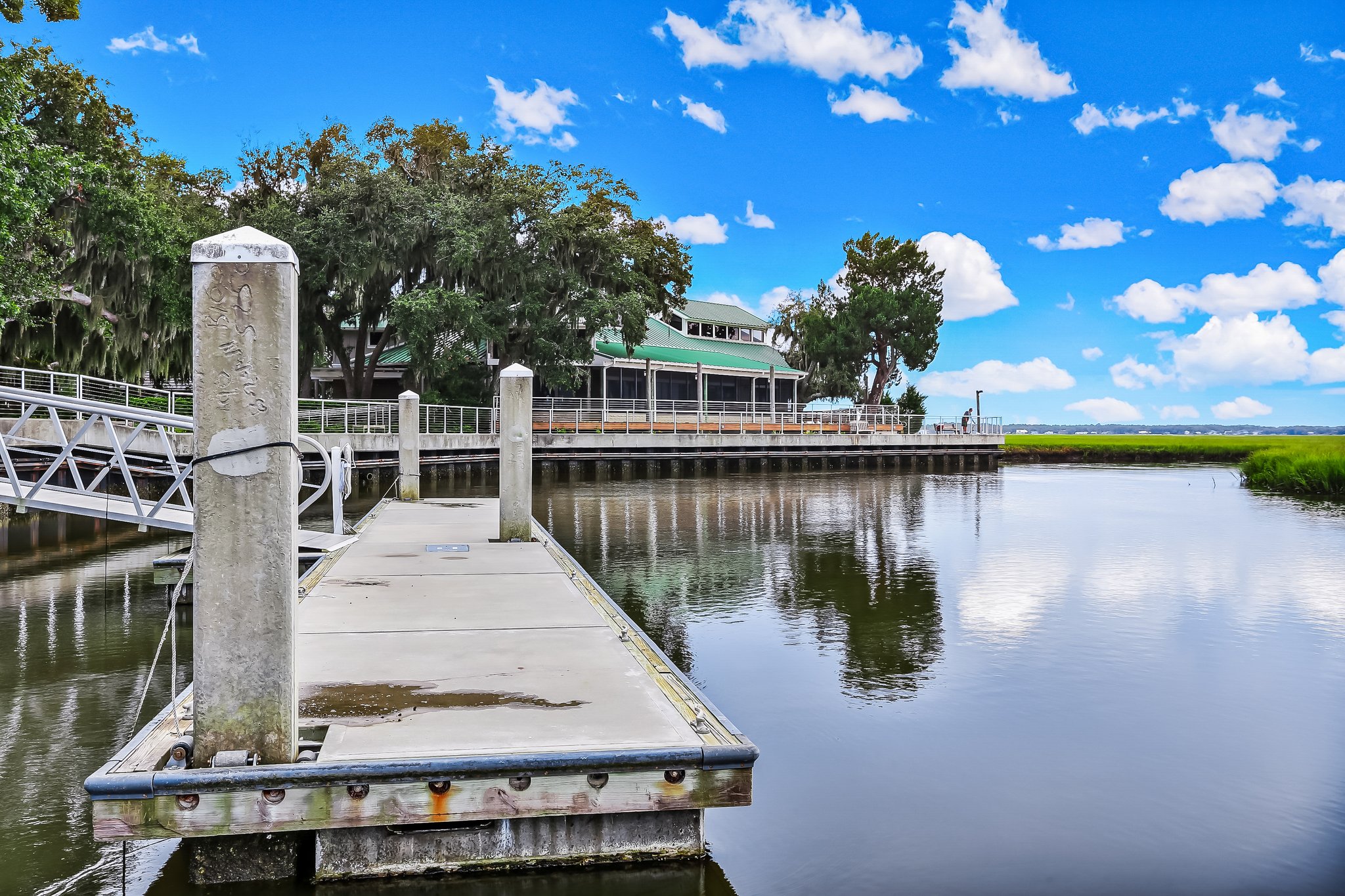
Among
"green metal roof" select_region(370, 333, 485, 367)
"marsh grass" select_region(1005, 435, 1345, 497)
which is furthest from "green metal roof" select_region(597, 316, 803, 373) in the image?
"marsh grass" select_region(1005, 435, 1345, 497)

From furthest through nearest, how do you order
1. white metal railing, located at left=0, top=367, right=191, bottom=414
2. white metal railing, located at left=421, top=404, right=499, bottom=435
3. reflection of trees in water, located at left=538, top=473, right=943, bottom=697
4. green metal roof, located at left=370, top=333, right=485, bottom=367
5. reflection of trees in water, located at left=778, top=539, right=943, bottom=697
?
green metal roof, located at left=370, top=333, right=485, bottom=367
white metal railing, located at left=421, top=404, right=499, bottom=435
white metal railing, located at left=0, top=367, right=191, bottom=414
reflection of trees in water, located at left=538, top=473, right=943, bottom=697
reflection of trees in water, located at left=778, top=539, right=943, bottom=697

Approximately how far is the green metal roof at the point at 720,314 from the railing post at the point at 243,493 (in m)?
53.1

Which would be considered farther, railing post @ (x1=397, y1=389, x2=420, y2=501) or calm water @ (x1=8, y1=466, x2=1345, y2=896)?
railing post @ (x1=397, y1=389, x2=420, y2=501)

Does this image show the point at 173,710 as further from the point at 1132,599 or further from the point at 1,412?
the point at 1,412

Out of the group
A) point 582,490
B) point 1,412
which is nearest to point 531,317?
point 582,490

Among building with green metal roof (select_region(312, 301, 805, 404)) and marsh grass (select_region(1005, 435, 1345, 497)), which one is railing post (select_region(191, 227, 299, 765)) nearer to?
marsh grass (select_region(1005, 435, 1345, 497))

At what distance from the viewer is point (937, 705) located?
8.27 meters

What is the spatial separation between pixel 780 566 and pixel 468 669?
10.1 m

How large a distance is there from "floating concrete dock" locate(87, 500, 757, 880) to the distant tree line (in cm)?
2171

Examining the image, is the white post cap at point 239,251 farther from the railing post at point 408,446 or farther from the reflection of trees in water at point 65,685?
the railing post at point 408,446

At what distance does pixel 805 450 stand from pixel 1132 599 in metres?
34.1

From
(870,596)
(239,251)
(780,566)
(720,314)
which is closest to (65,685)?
(239,251)

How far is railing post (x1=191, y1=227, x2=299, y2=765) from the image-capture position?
425 centimetres

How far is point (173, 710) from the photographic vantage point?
493 centimetres
